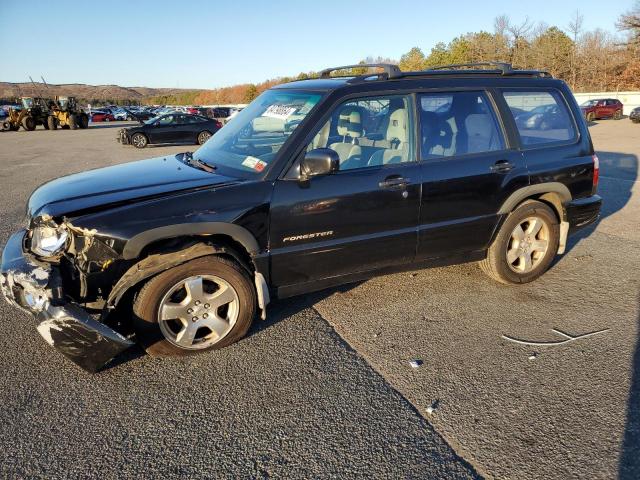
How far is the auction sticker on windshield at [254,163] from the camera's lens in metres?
3.37

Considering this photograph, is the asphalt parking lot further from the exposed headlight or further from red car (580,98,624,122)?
red car (580,98,624,122)

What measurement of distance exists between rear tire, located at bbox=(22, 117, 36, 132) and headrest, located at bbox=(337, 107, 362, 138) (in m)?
33.4

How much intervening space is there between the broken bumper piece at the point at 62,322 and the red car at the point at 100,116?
53.1 m

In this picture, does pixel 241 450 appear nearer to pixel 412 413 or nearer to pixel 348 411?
pixel 348 411

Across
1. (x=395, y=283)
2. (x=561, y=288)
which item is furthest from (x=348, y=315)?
(x=561, y=288)

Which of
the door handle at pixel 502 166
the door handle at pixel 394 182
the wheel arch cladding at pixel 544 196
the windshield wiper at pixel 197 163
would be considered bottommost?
the wheel arch cladding at pixel 544 196

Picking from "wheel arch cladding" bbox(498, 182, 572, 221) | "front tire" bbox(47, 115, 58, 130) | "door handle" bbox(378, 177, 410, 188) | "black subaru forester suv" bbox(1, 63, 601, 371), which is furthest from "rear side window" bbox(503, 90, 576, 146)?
"front tire" bbox(47, 115, 58, 130)

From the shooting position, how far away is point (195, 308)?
125 inches

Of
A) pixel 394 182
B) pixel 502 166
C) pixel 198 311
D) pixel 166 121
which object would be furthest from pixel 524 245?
pixel 166 121

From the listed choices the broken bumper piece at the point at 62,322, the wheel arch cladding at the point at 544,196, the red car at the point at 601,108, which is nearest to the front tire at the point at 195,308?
the broken bumper piece at the point at 62,322

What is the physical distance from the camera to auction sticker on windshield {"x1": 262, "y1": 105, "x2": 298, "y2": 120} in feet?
12.2

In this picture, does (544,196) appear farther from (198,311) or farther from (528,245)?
(198,311)

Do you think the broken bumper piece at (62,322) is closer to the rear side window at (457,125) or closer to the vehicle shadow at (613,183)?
the rear side window at (457,125)

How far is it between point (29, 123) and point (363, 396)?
34.8 m
